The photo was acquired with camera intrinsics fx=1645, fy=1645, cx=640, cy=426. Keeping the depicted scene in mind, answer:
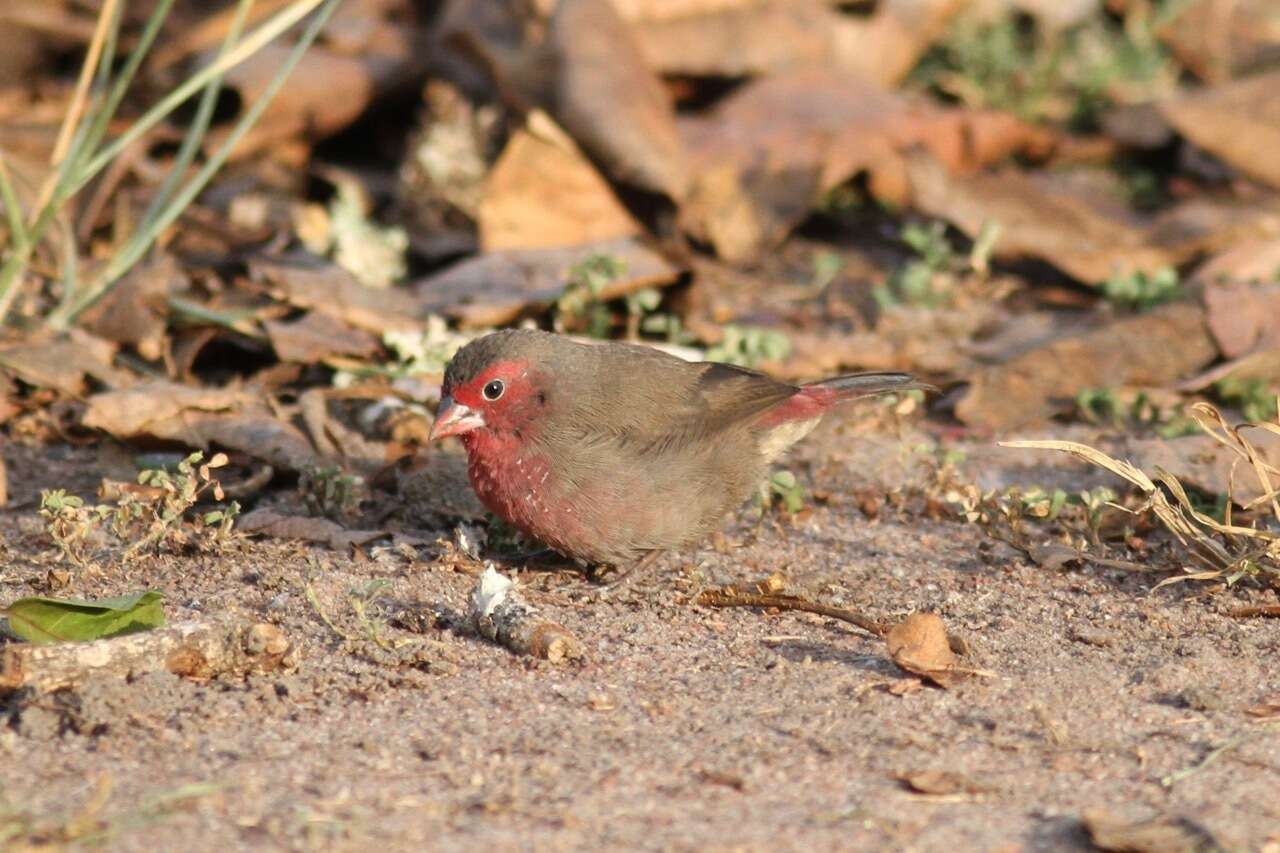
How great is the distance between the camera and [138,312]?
5.30 metres

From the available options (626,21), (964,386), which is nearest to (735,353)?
(964,386)

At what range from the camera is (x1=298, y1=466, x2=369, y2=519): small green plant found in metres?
4.46

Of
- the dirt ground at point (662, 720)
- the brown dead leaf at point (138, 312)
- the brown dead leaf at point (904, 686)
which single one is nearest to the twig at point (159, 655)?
the dirt ground at point (662, 720)

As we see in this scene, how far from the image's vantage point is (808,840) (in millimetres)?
2783

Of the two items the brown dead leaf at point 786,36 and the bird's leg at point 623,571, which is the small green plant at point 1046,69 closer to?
the brown dead leaf at point 786,36

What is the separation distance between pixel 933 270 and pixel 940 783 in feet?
11.2

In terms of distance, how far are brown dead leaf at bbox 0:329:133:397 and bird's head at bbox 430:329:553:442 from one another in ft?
3.93

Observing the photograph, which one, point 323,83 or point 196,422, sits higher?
point 323,83

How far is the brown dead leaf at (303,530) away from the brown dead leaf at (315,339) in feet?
3.23

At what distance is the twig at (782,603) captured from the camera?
12.5 feet

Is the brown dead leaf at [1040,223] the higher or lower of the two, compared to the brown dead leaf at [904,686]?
lower

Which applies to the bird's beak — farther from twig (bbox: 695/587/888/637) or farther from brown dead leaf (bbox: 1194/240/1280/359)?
brown dead leaf (bbox: 1194/240/1280/359)

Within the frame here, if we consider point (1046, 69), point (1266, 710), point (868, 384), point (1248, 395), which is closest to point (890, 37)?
point (1046, 69)

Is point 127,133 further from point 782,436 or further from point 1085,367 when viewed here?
point 1085,367
